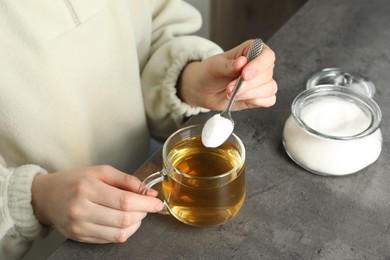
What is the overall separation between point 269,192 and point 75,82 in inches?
Answer: 11.7

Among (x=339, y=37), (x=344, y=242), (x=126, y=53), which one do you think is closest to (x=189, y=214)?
(x=344, y=242)

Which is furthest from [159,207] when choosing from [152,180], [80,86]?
[80,86]

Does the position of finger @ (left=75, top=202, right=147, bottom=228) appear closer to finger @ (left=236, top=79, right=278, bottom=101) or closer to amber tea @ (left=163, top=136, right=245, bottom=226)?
amber tea @ (left=163, top=136, right=245, bottom=226)

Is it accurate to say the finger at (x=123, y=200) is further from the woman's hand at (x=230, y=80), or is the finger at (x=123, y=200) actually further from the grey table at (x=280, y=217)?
the woman's hand at (x=230, y=80)

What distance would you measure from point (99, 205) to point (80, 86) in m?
0.22

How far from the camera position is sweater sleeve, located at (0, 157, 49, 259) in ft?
1.83

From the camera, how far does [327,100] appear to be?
24.7 inches

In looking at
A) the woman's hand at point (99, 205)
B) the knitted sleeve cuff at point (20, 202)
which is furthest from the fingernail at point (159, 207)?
the knitted sleeve cuff at point (20, 202)

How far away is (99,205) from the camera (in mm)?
522

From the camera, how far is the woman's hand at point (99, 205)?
0.51 m

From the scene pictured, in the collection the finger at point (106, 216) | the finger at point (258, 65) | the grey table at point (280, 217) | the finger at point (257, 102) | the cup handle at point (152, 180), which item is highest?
the finger at point (258, 65)

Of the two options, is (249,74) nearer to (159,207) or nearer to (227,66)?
(227,66)

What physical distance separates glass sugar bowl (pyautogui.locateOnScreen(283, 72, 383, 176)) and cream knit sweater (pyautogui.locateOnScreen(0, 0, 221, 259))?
0.18 m

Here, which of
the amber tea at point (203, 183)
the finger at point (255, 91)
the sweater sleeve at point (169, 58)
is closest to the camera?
the amber tea at point (203, 183)
